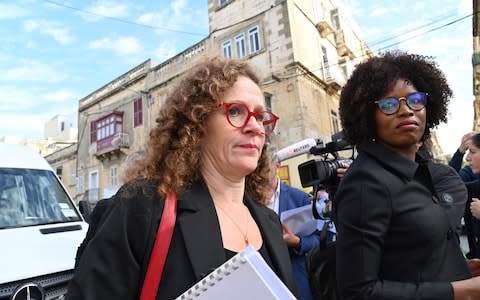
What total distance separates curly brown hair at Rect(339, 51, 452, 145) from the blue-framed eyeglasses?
55mm

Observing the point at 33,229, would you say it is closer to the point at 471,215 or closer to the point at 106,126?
the point at 471,215

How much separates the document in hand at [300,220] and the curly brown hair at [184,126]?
119 centimetres

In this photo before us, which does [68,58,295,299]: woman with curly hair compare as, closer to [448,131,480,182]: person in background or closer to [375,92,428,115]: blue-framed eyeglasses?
[375,92,428,115]: blue-framed eyeglasses

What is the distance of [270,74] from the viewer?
14.9 m

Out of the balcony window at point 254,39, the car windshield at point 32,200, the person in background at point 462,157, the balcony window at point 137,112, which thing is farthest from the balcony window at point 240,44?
the person in background at point 462,157

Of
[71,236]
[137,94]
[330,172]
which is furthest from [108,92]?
[330,172]

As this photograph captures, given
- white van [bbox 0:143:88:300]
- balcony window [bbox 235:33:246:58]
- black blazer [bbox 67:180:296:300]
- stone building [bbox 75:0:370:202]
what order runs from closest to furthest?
black blazer [bbox 67:180:296:300] → white van [bbox 0:143:88:300] → stone building [bbox 75:0:370:202] → balcony window [bbox 235:33:246:58]

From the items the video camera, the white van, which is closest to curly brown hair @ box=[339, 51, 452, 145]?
the video camera

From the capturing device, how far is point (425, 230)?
1351mm

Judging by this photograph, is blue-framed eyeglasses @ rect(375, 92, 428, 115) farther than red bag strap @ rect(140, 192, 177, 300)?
Yes

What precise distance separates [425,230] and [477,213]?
81.1 inches

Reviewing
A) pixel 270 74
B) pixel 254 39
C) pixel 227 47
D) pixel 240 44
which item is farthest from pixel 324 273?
pixel 227 47

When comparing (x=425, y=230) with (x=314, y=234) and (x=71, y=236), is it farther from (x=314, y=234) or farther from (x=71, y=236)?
(x=71, y=236)

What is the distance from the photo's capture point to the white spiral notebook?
84 cm
